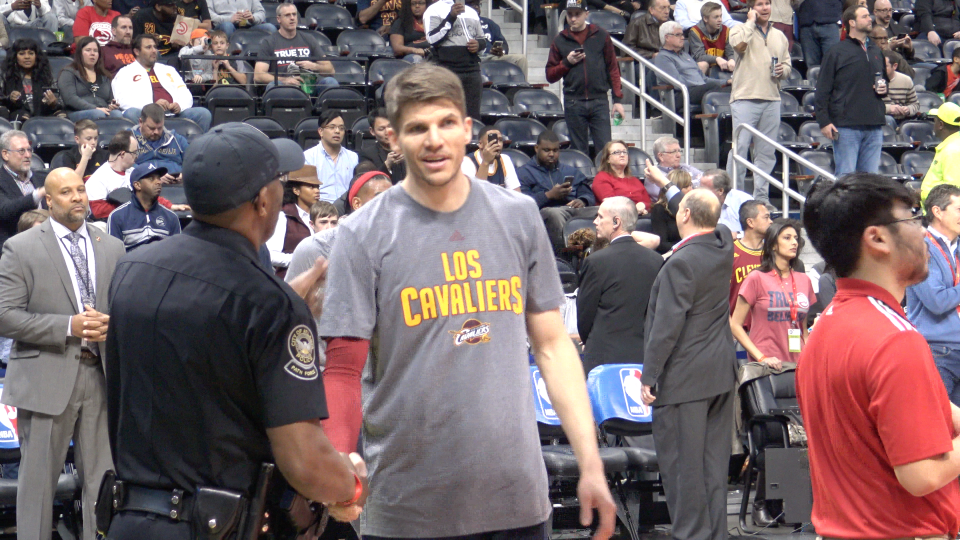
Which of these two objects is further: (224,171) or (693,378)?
(693,378)

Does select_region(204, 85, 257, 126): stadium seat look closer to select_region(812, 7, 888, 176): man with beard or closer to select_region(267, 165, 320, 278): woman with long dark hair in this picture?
select_region(267, 165, 320, 278): woman with long dark hair

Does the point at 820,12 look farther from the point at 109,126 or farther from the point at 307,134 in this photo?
the point at 109,126

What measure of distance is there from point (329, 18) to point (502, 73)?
100.0 inches

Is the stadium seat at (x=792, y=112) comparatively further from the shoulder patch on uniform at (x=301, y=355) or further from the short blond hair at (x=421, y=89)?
the shoulder patch on uniform at (x=301, y=355)

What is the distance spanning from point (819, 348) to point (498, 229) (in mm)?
866

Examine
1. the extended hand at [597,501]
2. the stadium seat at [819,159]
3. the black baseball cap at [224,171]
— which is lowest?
the stadium seat at [819,159]

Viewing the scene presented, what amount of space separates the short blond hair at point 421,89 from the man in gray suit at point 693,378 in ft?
11.3

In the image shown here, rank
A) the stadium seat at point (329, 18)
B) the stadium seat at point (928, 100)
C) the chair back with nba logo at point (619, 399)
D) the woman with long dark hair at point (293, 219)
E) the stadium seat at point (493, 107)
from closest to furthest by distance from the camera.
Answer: the chair back with nba logo at point (619, 399) → the woman with long dark hair at point (293, 219) → the stadium seat at point (493, 107) → the stadium seat at point (329, 18) → the stadium seat at point (928, 100)

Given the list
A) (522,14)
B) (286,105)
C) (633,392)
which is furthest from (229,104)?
(633,392)

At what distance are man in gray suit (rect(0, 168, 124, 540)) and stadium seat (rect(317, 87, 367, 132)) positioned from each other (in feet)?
19.2


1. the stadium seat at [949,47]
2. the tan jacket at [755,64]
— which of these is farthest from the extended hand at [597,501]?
the stadium seat at [949,47]

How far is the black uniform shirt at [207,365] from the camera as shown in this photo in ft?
7.64

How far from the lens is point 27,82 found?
1104cm

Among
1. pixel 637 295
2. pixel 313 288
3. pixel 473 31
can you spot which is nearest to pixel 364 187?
pixel 637 295
